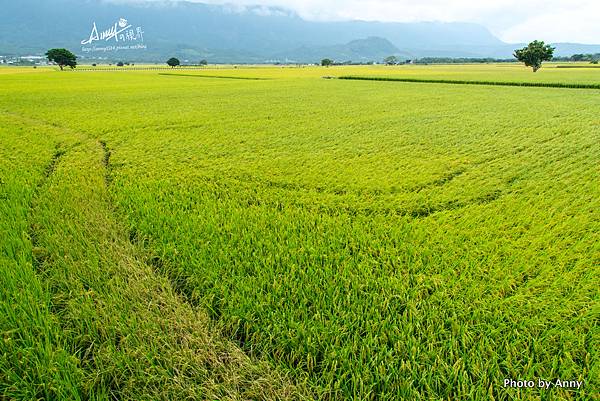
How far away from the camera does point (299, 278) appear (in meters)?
3.92

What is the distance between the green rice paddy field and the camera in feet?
8.77

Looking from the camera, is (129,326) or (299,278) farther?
(299,278)

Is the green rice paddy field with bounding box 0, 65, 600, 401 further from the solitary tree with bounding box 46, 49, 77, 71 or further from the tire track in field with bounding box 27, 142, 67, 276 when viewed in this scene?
the solitary tree with bounding box 46, 49, 77, 71

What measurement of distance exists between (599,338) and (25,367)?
488 cm

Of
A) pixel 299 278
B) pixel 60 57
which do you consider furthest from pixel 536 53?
pixel 60 57

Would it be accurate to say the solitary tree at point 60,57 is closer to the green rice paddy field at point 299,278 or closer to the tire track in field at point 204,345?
the green rice paddy field at point 299,278

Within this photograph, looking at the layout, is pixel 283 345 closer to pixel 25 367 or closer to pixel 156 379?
pixel 156 379

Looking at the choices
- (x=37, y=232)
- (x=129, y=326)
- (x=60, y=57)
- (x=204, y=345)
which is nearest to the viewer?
(x=204, y=345)

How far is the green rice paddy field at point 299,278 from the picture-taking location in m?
2.67

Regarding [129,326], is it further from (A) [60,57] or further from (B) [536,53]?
(A) [60,57]

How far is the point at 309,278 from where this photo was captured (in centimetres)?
389

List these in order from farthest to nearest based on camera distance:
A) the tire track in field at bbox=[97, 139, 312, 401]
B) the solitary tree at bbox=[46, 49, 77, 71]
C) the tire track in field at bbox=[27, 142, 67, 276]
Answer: the solitary tree at bbox=[46, 49, 77, 71] → the tire track in field at bbox=[27, 142, 67, 276] → the tire track in field at bbox=[97, 139, 312, 401]

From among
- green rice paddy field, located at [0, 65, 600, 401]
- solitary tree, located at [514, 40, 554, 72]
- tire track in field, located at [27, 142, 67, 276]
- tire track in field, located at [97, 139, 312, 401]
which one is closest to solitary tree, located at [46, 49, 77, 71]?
green rice paddy field, located at [0, 65, 600, 401]

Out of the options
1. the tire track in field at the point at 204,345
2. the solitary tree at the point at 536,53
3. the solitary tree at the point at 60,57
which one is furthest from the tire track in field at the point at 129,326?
the solitary tree at the point at 60,57
